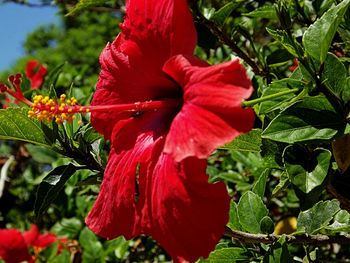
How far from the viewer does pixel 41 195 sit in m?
1.23

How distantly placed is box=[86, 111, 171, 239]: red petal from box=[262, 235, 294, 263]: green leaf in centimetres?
34

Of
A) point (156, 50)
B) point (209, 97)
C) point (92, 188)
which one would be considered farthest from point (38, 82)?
point (209, 97)

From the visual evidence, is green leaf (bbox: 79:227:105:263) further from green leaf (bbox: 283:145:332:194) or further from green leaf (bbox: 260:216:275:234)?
green leaf (bbox: 283:145:332:194)

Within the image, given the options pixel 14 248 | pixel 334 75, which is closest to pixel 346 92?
pixel 334 75

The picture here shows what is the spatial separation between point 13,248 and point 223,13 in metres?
1.94

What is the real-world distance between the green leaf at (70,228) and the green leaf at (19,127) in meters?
1.51

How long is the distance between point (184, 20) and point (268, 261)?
2.05ft

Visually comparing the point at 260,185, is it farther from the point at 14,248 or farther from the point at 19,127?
the point at 14,248

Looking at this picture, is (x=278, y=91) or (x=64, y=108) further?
(x=64, y=108)

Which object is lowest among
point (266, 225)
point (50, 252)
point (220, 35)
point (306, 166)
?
point (50, 252)

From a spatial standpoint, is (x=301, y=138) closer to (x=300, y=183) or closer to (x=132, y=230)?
(x=300, y=183)

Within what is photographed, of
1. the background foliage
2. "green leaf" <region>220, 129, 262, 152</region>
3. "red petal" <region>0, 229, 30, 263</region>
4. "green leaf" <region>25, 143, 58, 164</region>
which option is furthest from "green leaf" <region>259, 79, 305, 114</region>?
"red petal" <region>0, 229, 30, 263</region>

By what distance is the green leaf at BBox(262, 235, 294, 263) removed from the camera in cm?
103

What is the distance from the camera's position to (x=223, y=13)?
1508 mm
